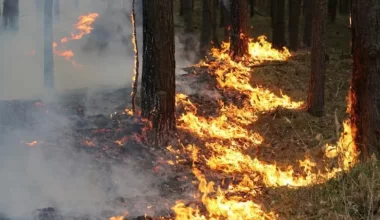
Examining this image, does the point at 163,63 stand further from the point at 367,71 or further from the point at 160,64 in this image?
the point at 367,71

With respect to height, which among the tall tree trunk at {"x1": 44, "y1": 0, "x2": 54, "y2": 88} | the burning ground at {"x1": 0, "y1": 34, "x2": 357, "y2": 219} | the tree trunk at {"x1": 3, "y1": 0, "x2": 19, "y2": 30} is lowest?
the burning ground at {"x1": 0, "y1": 34, "x2": 357, "y2": 219}

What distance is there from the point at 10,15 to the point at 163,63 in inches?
706

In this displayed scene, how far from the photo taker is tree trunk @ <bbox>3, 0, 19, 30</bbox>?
961 inches

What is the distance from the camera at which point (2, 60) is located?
18.8 meters

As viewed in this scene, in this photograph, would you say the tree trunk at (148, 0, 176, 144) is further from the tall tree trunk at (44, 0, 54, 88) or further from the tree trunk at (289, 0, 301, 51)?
the tree trunk at (289, 0, 301, 51)

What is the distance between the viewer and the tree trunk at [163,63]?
30.2 ft

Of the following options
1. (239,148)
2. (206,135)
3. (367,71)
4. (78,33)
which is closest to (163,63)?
(206,135)

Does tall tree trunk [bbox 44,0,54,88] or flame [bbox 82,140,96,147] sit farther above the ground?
tall tree trunk [bbox 44,0,54,88]

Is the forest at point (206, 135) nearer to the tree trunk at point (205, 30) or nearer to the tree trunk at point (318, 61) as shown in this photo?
the tree trunk at point (318, 61)

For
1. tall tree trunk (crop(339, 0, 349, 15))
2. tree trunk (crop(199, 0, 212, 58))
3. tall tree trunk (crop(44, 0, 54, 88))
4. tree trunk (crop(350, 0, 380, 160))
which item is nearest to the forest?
tree trunk (crop(350, 0, 380, 160))

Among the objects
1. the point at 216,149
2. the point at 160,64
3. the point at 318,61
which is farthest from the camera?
the point at 318,61

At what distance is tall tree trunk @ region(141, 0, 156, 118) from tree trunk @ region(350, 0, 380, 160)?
4691mm

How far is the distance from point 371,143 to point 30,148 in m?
5.46

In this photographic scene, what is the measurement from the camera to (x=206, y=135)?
9625 millimetres
